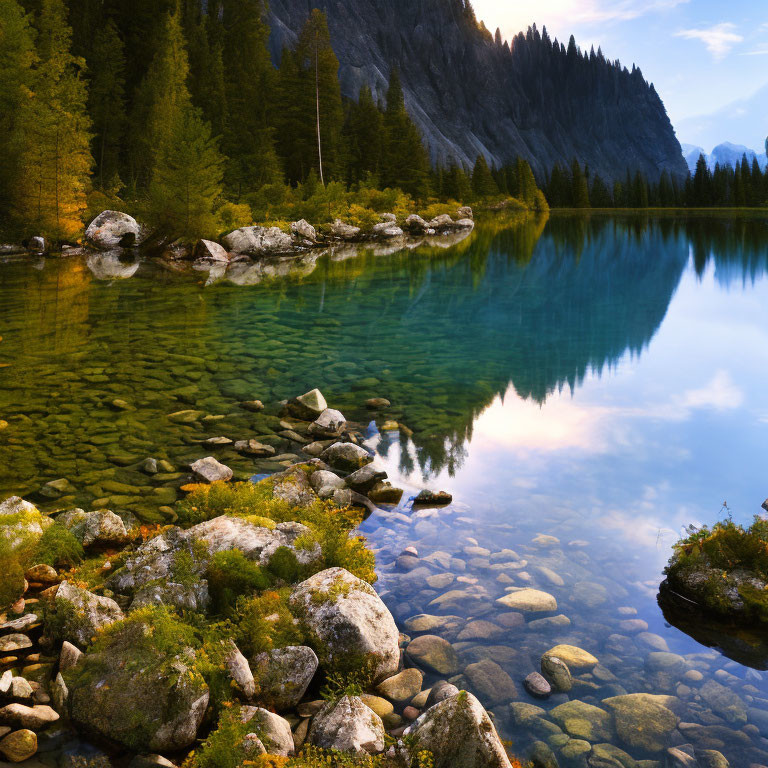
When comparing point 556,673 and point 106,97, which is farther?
point 106,97

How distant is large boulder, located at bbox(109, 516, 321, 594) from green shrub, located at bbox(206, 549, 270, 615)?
13 centimetres

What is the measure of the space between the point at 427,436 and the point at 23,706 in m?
Answer: 7.94

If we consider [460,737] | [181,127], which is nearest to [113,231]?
[181,127]

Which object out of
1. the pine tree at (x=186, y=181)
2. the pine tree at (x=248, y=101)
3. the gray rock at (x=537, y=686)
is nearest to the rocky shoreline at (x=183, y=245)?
the pine tree at (x=186, y=181)

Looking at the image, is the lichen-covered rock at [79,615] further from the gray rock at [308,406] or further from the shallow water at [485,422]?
the gray rock at [308,406]

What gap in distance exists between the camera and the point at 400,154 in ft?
276

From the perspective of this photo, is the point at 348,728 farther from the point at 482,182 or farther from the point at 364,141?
the point at 482,182

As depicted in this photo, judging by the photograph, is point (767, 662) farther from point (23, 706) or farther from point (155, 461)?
point (155, 461)

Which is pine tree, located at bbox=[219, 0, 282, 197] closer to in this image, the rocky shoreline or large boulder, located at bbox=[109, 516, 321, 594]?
the rocky shoreline

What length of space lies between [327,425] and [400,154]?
7938 cm

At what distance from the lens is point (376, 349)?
18.1 m

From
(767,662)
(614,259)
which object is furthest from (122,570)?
(614,259)

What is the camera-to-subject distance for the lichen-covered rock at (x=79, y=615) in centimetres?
540

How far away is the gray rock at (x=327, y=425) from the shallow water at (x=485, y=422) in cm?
59
